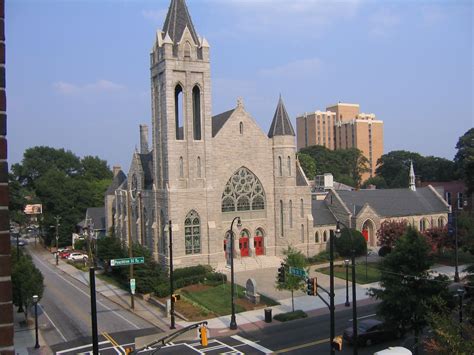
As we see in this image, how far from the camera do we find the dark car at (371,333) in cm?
2511

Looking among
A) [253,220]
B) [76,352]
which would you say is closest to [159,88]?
[253,220]

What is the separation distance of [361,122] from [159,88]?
144m

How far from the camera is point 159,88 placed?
150 ft

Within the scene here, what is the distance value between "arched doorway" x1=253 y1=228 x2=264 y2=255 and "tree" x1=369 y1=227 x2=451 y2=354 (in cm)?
2605

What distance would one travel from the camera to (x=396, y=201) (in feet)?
193

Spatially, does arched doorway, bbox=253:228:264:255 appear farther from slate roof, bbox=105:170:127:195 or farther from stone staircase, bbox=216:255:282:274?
slate roof, bbox=105:170:127:195

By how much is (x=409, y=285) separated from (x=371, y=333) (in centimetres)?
416

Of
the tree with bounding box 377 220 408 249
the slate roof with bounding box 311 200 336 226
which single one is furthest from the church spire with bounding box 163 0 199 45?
the tree with bounding box 377 220 408 249

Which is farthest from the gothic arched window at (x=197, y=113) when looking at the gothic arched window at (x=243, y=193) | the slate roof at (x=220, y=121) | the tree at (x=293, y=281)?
the tree at (x=293, y=281)

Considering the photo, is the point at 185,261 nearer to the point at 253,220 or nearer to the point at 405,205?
the point at 253,220

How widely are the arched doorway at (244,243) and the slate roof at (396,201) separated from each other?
13701 millimetres

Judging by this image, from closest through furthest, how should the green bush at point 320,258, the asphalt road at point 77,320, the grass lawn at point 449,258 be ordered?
the asphalt road at point 77,320
the grass lawn at point 449,258
the green bush at point 320,258

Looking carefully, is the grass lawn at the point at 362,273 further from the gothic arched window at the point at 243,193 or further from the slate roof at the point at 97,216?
the slate roof at the point at 97,216

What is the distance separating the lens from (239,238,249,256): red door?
159 feet
